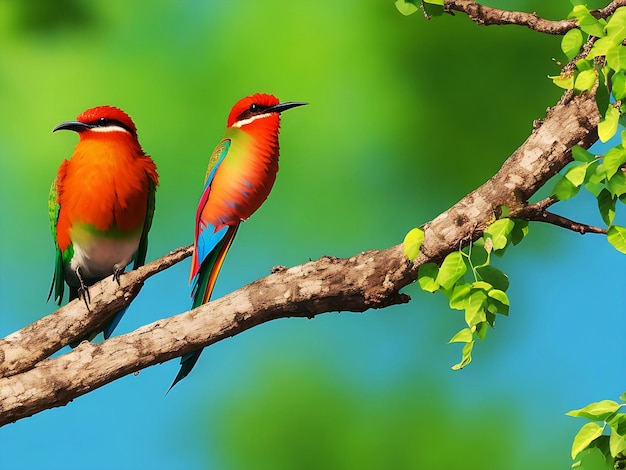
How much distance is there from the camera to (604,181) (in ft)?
8.48

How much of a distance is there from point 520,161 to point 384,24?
2589mm

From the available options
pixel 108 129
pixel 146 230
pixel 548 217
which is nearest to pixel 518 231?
pixel 548 217

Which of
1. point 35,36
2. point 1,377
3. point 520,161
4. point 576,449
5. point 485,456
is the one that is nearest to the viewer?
point 576,449

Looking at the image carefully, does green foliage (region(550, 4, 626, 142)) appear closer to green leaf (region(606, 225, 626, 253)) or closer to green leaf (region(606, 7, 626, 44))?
green leaf (region(606, 7, 626, 44))

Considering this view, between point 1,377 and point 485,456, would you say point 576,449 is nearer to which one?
point 1,377

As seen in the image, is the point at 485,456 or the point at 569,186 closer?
the point at 569,186

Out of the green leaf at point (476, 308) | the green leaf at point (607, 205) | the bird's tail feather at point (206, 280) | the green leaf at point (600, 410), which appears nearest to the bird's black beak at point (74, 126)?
the bird's tail feather at point (206, 280)

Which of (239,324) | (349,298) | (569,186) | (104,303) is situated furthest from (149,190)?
(569,186)

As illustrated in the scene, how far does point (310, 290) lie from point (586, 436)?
92cm

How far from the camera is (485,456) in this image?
512 centimetres

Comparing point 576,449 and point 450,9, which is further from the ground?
point 450,9

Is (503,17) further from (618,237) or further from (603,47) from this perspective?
(618,237)

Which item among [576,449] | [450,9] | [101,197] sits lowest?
[576,449]

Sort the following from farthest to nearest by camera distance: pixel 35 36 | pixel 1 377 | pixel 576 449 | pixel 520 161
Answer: pixel 35 36 → pixel 1 377 → pixel 520 161 → pixel 576 449
